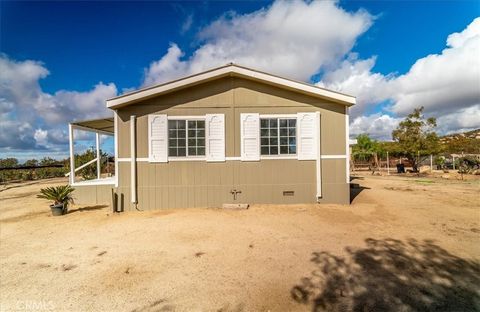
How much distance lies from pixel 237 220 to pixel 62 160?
2069 centimetres

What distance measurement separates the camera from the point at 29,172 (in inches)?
638

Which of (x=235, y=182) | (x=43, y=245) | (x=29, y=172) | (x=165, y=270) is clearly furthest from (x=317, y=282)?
(x=29, y=172)

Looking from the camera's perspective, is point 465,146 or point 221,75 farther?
point 465,146

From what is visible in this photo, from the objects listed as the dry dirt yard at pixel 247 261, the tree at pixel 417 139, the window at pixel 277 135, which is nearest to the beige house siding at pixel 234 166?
the window at pixel 277 135

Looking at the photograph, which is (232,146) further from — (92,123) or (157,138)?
(92,123)

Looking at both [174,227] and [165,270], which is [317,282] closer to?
[165,270]

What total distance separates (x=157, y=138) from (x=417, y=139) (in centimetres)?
1754

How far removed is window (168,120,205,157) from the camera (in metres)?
6.82

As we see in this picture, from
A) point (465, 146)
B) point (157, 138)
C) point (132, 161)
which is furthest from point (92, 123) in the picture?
point (465, 146)

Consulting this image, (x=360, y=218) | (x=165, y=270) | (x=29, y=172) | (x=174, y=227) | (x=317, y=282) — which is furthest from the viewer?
(x=29, y=172)

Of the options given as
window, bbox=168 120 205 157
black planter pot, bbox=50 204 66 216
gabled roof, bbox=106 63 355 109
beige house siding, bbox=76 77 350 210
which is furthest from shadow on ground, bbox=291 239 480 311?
black planter pot, bbox=50 204 66 216

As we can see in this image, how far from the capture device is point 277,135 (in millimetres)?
6902

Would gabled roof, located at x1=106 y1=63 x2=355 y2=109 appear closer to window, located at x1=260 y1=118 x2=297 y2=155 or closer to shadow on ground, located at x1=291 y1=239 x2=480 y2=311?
window, located at x1=260 y1=118 x2=297 y2=155

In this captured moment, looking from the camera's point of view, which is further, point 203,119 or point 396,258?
point 203,119
